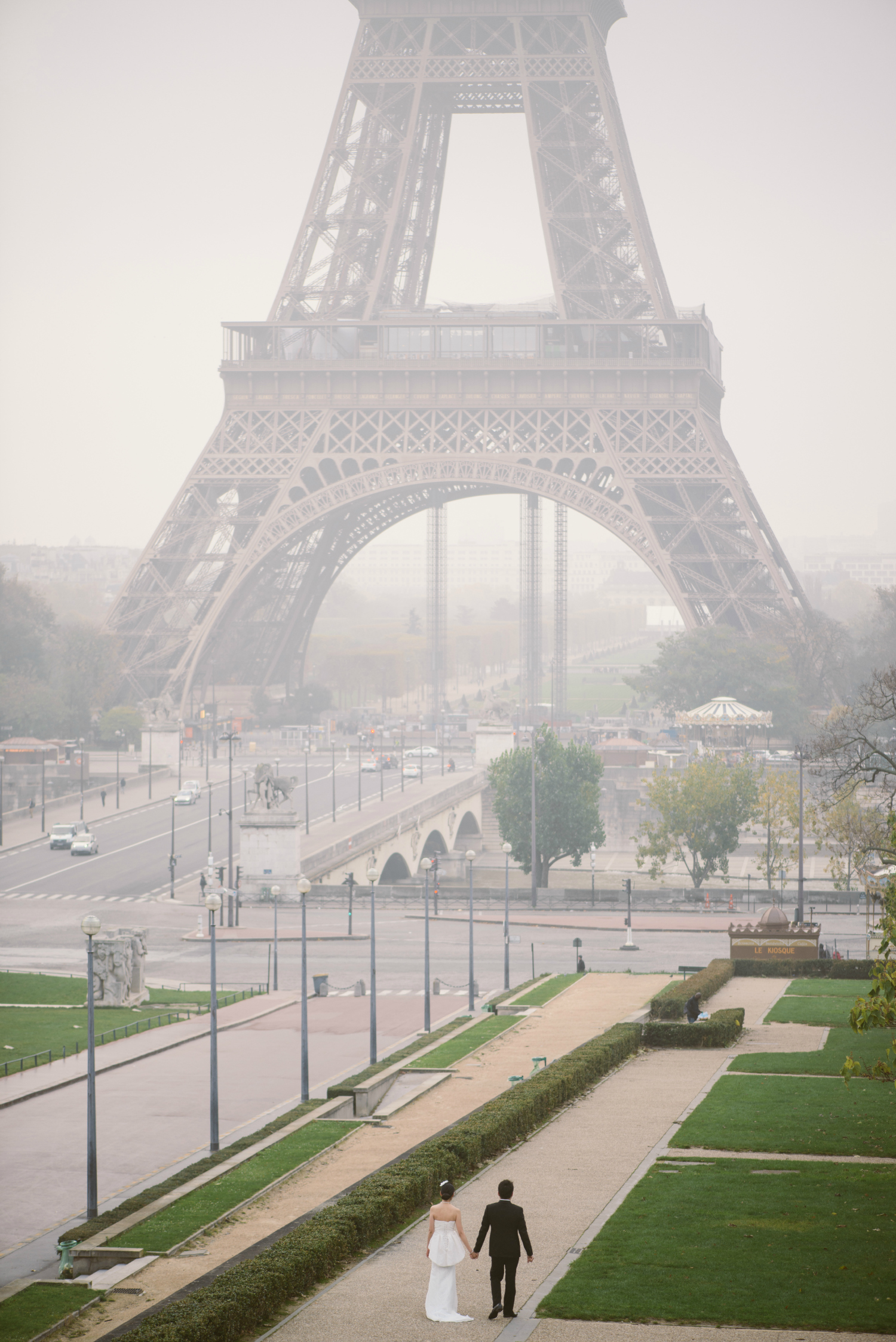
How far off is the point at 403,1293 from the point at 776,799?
60435 millimetres

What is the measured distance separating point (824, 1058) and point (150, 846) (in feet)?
169

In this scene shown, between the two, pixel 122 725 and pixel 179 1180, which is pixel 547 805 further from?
pixel 179 1180

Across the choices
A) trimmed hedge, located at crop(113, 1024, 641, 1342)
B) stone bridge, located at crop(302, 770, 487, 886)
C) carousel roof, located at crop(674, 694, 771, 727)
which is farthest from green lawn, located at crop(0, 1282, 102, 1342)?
carousel roof, located at crop(674, 694, 771, 727)

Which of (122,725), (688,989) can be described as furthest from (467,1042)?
(122,725)

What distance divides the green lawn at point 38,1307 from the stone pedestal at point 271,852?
152 feet

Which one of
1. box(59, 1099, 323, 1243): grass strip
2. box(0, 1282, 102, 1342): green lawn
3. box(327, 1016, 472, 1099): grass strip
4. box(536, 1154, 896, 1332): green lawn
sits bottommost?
box(0, 1282, 102, 1342): green lawn

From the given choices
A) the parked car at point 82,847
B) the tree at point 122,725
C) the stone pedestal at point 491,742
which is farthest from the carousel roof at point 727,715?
the parked car at point 82,847

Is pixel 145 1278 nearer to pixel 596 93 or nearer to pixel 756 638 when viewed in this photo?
pixel 756 638

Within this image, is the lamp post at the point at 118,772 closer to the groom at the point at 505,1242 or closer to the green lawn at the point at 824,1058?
the green lawn at the point at 824,1058

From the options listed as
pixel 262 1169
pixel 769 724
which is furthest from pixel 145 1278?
pixel 769 724

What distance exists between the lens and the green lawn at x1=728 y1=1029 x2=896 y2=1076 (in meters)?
32.8

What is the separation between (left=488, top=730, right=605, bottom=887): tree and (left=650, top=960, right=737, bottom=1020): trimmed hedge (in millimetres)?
30384

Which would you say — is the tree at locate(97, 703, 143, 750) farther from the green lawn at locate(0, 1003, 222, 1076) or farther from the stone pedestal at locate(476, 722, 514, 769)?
the green lawn at locate(0, 1003, 222, 1076)

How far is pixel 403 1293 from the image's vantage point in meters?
18.5
